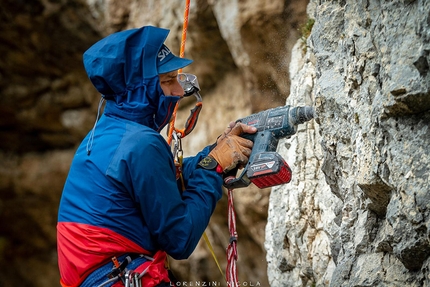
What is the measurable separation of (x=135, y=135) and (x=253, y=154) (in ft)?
1.96

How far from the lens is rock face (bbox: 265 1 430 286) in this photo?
1.99 metres

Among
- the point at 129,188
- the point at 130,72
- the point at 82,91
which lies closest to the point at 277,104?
the point at 130,72

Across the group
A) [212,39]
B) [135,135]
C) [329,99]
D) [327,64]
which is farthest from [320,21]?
[212,39]

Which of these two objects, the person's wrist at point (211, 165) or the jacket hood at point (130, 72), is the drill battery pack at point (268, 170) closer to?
the person's wrist at point (211, 165)

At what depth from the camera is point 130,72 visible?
2.45 m

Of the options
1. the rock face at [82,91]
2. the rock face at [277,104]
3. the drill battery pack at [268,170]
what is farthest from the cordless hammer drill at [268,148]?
the rock face at [82,91]

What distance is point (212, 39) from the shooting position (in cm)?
571

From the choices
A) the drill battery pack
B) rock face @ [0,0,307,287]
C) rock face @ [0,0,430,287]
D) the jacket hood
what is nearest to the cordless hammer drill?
the drill battery pack

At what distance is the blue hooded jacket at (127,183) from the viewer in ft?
A: 7.57

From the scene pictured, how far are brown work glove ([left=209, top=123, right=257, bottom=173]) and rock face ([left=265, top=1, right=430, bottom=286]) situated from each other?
0.36m

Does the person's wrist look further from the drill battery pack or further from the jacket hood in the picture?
the jacket hood

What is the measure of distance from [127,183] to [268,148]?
705 mm

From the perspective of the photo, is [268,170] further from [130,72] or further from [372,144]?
[130,72]

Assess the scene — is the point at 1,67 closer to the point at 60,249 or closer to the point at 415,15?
the point at 60,249
